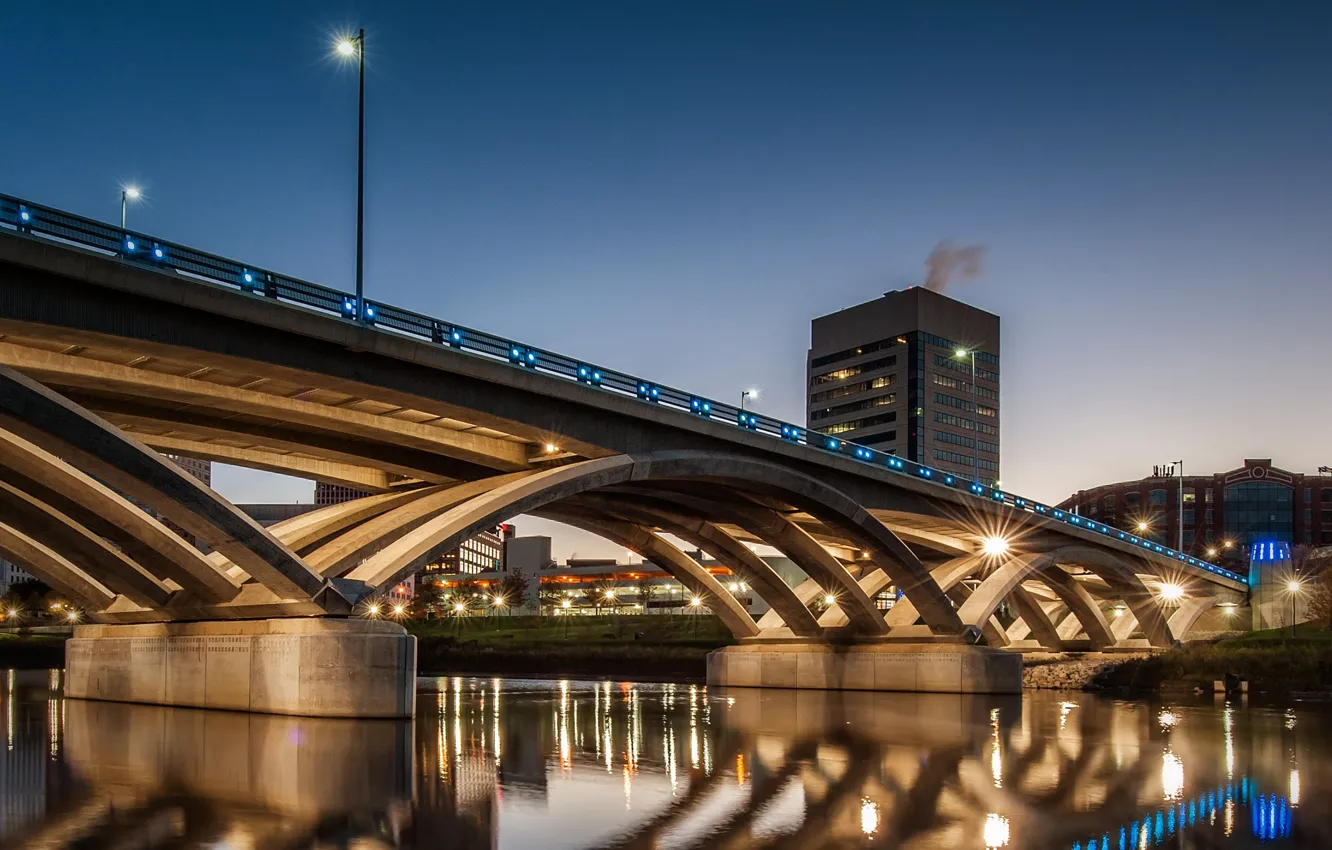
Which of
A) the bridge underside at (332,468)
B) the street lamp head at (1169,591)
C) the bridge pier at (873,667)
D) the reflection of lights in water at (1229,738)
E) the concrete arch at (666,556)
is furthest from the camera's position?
the street lamp head at (1169,591)

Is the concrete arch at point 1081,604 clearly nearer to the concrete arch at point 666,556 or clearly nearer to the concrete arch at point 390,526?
the concrete arch at point 666,556

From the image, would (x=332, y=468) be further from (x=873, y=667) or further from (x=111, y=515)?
(x=873, y=667)

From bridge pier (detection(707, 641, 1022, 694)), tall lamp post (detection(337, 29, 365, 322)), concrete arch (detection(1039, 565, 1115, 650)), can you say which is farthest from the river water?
concrete arch (detection(1039, 565, 1115, 650))

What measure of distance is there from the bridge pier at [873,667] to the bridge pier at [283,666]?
2882 centimetres

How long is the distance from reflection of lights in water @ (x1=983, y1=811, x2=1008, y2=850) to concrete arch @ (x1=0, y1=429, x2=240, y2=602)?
21.7 meters

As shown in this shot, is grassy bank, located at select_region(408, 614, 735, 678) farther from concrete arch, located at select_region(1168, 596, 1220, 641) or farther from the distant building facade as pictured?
the distant building facade

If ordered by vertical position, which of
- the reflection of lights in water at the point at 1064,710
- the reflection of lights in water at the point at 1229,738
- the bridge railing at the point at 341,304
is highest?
the bridge railing at the point at 341,304

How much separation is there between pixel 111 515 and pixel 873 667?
121 ft

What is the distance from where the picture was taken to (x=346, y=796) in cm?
1695

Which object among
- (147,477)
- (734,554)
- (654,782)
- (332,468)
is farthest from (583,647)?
(654,782)

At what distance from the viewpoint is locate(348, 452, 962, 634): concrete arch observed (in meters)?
32.9

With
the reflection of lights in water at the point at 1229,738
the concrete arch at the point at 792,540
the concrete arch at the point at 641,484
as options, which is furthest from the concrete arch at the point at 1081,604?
the reflection of lights in water at the point at 1229,738

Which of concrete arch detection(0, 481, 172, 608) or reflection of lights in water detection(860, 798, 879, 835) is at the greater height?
concrete arch detection(0, 481, 172, 608)

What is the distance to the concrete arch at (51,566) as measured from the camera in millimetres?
40500
